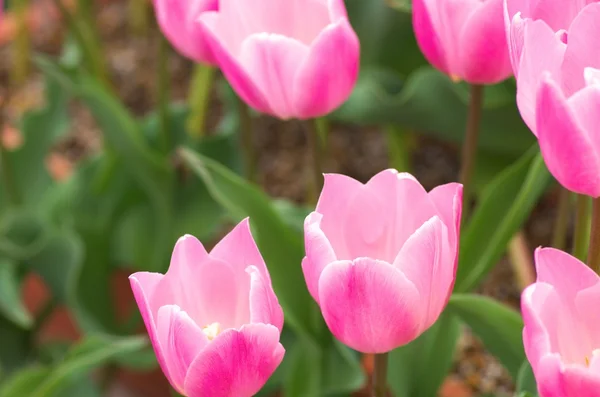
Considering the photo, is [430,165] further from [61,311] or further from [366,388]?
[61,311]

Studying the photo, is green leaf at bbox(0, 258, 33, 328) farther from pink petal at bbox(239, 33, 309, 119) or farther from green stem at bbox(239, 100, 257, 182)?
pink petal at bbox(239, 33, 309, 119)

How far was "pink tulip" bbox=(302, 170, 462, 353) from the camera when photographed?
1.16 ft

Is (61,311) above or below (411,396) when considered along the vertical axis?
below

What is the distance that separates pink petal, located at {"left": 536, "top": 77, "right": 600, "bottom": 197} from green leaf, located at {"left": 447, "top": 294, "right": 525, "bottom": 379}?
5.9 inches

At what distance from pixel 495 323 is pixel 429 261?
0.53 ft

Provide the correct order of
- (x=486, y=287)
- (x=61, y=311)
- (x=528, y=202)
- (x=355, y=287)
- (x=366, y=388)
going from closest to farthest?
1. (x=355, y=287)
2. (x=528, y=202)
3. (x=366, y=388)
4. (x=486, y=287)
5. (x=61, y=311)

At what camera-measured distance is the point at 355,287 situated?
13.9 inches

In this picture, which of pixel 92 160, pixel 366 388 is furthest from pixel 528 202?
pixel 92 160

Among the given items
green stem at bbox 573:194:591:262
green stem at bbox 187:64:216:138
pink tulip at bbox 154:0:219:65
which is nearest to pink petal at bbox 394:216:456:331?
green stem at bbox 573:194:591:262

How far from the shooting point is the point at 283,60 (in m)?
0.46

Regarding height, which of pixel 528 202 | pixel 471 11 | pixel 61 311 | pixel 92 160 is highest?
pixel 471 11

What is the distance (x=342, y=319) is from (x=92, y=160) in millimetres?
579

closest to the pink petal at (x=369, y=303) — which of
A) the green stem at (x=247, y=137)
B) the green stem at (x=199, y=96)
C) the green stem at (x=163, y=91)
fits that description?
the green stem at (x=247, y=137)

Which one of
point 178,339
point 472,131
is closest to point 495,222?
point 472,131
